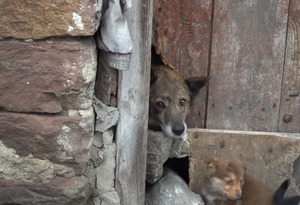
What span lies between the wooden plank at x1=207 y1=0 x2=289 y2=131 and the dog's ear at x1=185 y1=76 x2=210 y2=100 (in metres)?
0.07

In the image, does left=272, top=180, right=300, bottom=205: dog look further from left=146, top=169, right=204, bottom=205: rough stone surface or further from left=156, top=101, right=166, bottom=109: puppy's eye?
left=156, top=101, right=166, bottom=109: puppy's eye

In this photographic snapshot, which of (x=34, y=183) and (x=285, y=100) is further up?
(x=285, y=100)

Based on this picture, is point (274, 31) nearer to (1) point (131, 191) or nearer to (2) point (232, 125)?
(2) point (232, 125)

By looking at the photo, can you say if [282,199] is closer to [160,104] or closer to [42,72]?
[160,104]

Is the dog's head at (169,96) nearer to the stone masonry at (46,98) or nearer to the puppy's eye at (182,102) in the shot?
the puppy's eye at (182,102)

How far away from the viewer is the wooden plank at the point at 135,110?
3.30m

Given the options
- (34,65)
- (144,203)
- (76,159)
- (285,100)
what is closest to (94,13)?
(34,65)

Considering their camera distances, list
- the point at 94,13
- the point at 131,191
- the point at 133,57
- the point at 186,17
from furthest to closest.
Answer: the point at 186,17 → the point at 131,191 → the point at 133,57 → the point at 94,13

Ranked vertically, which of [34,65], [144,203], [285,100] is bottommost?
[144,203]

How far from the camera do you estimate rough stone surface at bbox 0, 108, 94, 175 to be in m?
3.01

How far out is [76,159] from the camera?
3.10 m

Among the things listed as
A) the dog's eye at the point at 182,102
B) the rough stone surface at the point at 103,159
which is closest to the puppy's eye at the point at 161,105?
the dog's eye at the point at 182,102

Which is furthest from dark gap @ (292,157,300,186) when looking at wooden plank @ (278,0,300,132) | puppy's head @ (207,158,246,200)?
puppy's head @ (207,158,246,200)

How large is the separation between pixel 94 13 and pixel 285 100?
1677 mm
